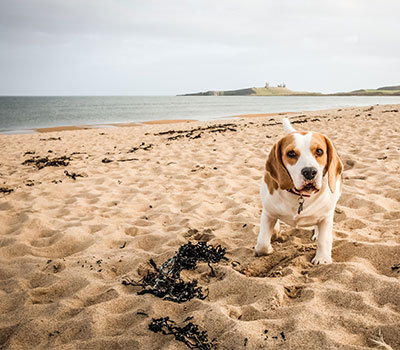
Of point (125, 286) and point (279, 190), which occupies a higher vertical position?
point (279, 190)

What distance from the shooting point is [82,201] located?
477cm

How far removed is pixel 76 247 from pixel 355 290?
2.71 meters

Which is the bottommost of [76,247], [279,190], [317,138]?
[76,247]

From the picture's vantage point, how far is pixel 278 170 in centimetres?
258

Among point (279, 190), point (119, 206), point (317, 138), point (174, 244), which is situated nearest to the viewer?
point (317, 138)

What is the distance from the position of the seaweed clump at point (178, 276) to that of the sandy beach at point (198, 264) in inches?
2.4

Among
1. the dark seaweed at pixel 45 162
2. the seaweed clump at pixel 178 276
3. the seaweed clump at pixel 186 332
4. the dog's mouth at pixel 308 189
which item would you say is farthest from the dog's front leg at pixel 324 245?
the dark seaweed at pixel 45 162

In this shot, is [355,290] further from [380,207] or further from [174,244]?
[380,207]

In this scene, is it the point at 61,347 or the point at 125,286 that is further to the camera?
the point at 125,286

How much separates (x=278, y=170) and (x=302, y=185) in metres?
0.28

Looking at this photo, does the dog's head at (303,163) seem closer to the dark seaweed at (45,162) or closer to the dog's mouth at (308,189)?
the dog's mouth at (308,189)

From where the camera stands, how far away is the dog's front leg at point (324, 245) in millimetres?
2709

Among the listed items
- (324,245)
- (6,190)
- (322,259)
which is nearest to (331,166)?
(324,245)

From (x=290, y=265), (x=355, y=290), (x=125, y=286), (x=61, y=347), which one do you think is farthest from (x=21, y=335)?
(x=355, y=290)
